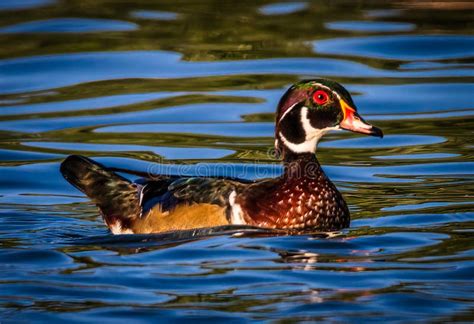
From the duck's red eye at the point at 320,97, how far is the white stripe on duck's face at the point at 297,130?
14 cm

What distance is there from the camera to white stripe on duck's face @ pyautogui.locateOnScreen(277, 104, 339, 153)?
1041 centimetres

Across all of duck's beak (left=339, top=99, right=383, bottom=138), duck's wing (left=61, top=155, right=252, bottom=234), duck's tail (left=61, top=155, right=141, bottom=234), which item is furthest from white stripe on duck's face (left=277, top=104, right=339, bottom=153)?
duck's tail (left=61, top=155, right=141, bottom=234)

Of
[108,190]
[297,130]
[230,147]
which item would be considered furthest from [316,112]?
[230,147]

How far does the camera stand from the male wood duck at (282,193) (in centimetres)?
1009

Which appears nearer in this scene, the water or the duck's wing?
the water

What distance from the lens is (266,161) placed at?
1336cm

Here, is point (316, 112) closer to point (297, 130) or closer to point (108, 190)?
point (297, 130)

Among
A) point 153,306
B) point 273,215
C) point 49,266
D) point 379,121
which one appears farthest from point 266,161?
point 153,306

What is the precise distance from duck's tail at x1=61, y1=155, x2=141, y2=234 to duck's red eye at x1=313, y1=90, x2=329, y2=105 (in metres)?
1.76

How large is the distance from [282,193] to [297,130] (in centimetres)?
63

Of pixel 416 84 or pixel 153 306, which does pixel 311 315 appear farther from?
pixel 416 84
